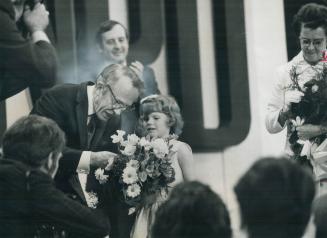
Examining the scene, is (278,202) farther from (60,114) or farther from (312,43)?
(60,114)

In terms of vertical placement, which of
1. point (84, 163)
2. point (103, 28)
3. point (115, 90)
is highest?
point (103, 28)

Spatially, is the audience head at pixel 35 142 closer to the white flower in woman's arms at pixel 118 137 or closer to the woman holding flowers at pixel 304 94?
the white flower in woman's arms at pixel 118 137

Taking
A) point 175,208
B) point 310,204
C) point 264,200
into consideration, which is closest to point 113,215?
point 175,208

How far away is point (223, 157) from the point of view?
2.19m

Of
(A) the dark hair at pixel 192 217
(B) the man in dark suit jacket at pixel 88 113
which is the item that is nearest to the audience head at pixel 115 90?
(B) the man in dark suit jacket at pixel 88 113

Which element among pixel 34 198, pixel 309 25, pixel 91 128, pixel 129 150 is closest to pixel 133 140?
pixel 129 150

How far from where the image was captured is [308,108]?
2.26 meters

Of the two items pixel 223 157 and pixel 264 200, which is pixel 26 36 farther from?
pixel 264 200

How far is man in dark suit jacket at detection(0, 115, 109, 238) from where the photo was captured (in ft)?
6.60

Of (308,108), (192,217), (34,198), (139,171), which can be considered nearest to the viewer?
(192,217)

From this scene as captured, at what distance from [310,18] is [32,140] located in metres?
1.02

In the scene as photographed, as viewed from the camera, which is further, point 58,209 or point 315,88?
point 315,88

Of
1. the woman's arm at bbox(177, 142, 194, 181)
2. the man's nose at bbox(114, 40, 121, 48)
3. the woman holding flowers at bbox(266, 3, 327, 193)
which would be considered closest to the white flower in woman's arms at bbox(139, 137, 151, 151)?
the woman's arm at bbox(177, 142, 194, 181)

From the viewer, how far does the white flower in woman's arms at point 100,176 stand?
84.8 inches
